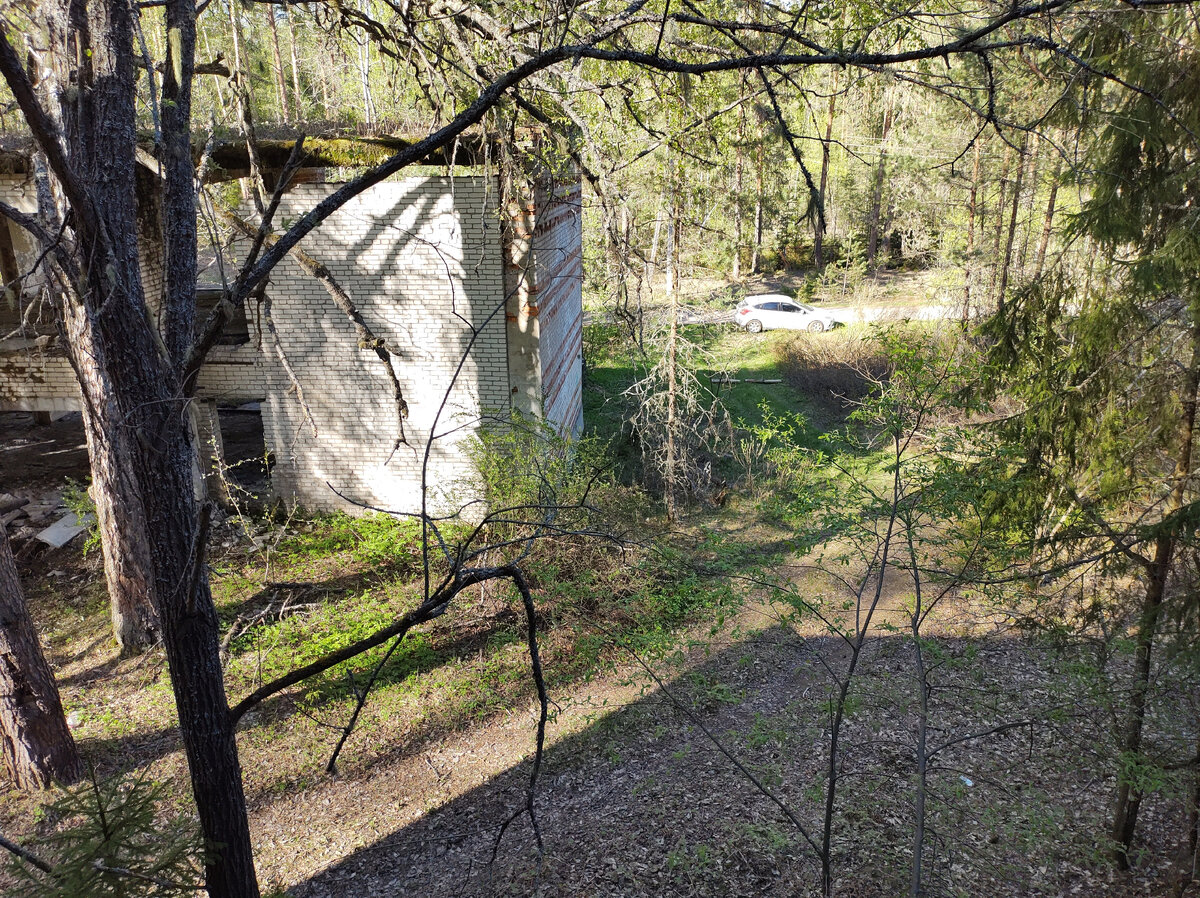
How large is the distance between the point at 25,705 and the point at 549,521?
5.26 metres

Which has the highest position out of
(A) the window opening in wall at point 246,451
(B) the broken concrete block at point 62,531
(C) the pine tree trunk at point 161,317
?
(C) the pine tree trunk at point 161,317

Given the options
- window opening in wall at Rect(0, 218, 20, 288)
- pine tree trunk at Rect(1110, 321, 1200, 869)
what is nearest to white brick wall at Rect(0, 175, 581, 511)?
window opening in wall at Rect(0, 218, 20, 288)

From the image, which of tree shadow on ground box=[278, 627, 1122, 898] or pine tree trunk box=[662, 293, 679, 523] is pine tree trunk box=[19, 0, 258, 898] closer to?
tree shadow on ground box=[278, 627, 1122, 898]

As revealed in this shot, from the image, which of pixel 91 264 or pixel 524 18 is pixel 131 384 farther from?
pixel 524 18

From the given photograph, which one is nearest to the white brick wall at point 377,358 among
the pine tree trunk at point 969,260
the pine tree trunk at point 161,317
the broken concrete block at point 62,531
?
the broken concrete block at point 62,531

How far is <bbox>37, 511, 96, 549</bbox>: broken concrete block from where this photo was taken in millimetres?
11266

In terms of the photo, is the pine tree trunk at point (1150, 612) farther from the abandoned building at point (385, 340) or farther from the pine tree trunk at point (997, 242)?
the pine tree trunk at point (997, 242)

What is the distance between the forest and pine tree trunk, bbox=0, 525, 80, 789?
0.04 meters

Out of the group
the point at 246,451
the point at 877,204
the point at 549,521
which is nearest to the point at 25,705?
the point at 549,521

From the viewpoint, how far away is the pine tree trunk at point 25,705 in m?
6.79

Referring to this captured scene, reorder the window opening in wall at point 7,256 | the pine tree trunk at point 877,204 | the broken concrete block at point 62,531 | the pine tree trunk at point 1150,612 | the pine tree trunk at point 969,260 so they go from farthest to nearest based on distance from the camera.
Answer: the pine tree trunk at point 877,204, the pine tree trunk at point 969,260, the window opening in wall at point 7,256, the broken concrete block at point 62,531, the pine tree trunk at point 1150,612

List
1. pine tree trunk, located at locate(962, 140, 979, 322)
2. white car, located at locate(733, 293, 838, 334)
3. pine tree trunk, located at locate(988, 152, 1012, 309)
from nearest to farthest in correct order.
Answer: pine tree trunk, located at locate(988, 152, 1012, 309)
pine tree trunk, located at locate(962, 140, 979, 322)
white car, located at locate(733, 293, 838, 334)

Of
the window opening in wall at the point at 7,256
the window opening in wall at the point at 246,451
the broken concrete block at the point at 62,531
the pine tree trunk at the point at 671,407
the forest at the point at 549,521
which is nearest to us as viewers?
the forest at the point at 549,521

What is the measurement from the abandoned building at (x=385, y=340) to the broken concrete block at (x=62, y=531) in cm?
171
